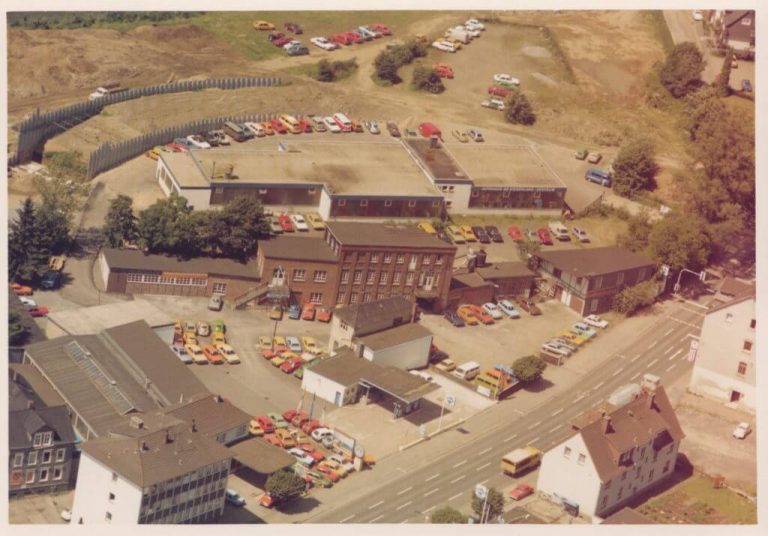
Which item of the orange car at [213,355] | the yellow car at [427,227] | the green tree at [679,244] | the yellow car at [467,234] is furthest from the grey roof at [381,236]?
the green tree at [679,244]

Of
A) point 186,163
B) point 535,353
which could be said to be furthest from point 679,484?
point 186,163

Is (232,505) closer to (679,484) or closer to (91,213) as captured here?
(679,484)

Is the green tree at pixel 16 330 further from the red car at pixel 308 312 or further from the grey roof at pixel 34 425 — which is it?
the red car at pixel 308 312

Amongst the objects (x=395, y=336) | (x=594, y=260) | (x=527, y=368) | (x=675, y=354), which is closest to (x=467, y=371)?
(x=527, y=368)

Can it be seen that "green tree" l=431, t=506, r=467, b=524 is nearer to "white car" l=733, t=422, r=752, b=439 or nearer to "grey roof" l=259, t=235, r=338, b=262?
"white car" l=733, t=422, r=752, b=439

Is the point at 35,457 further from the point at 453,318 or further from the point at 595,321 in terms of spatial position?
the point at 595,321

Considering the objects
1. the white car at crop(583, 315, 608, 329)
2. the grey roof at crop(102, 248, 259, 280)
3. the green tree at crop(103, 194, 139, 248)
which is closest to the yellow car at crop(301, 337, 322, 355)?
the grey roof at crop(102, 248, 259, 280)
